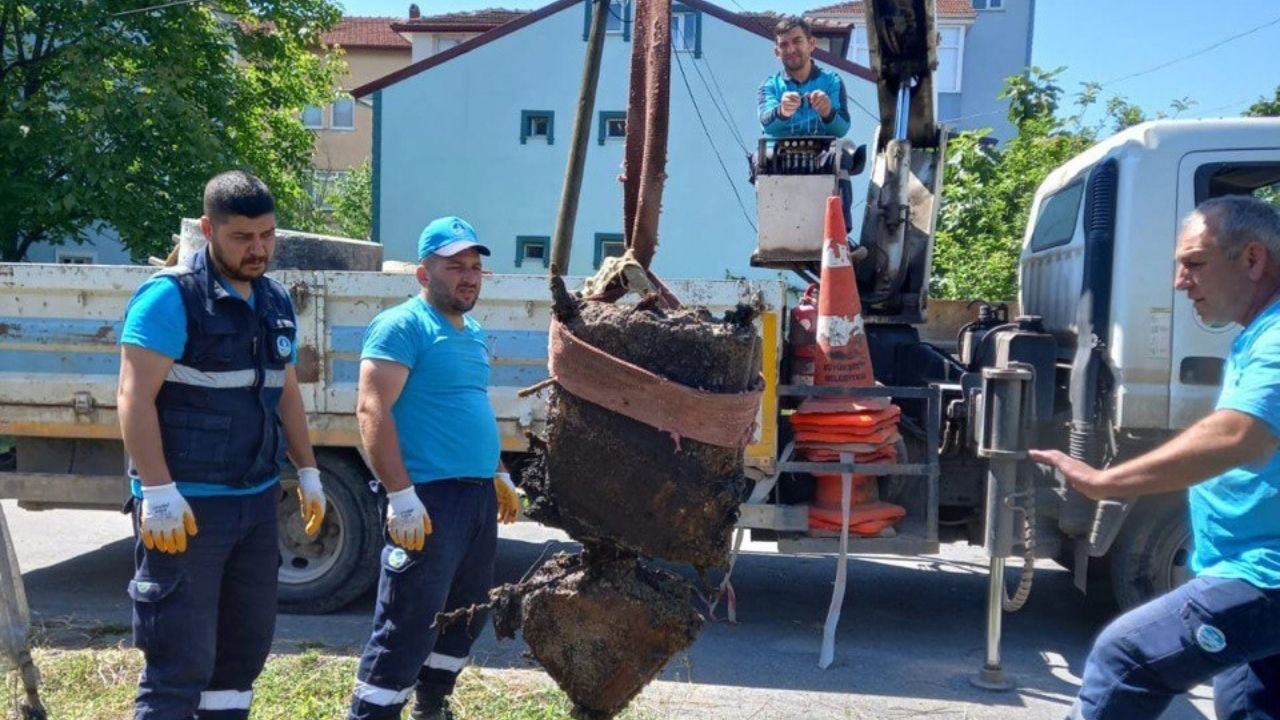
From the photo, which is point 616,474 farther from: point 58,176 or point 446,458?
point 58,176

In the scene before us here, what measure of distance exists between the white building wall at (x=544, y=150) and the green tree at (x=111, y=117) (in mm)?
7060

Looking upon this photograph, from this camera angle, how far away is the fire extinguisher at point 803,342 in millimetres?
5340

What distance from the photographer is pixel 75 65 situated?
11.5 m

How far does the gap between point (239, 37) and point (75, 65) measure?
8.24 feet

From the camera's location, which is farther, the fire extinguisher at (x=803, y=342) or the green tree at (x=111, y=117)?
the green tree at (x=111, y=117)

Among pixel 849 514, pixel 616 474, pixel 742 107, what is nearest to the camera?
pixel 616 474

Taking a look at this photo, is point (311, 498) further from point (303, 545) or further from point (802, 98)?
point (802, 98)

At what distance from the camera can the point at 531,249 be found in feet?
67.2

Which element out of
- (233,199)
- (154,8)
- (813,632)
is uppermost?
(154,8)

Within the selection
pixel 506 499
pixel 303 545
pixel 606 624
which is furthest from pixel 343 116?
pixel 606 624

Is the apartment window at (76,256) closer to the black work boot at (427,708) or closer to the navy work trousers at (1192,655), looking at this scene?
the black work boot at (427,708)

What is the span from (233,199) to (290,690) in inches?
87.2

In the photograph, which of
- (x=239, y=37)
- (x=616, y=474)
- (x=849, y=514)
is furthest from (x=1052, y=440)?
(x=239, y=37)

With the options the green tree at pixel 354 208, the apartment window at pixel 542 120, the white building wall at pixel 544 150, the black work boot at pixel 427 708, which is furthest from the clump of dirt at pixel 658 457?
the green tree at pixel 354 208
